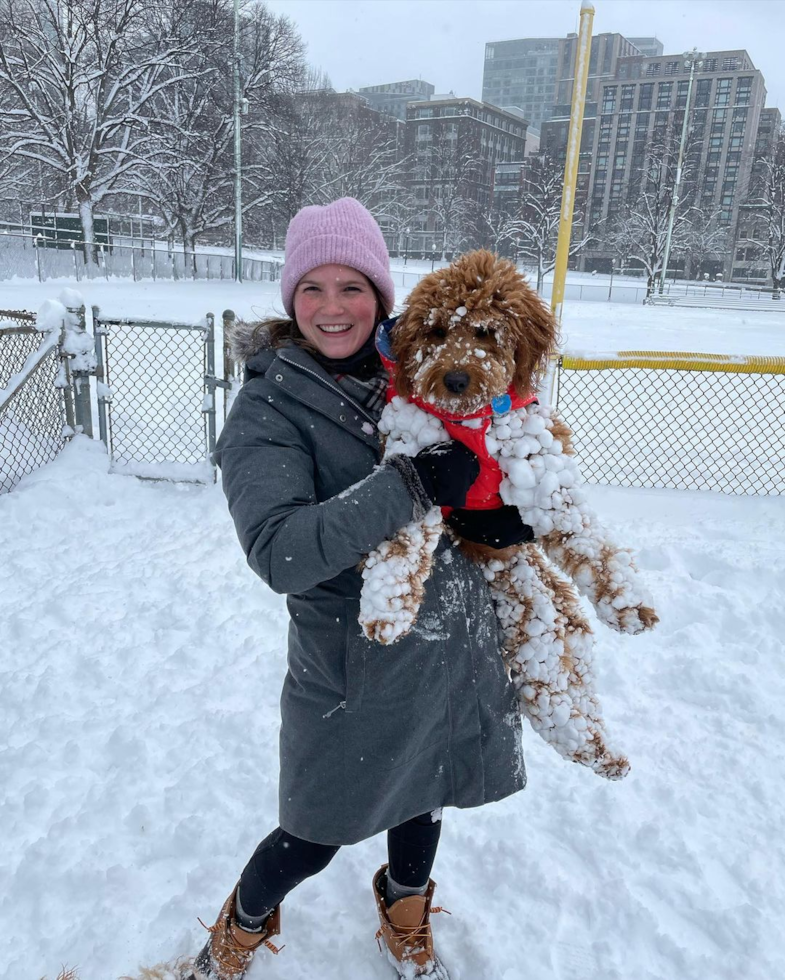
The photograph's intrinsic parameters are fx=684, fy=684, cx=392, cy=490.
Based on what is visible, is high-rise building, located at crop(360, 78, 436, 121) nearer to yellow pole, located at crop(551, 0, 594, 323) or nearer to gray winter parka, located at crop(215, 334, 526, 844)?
yellow pole, located at crop(551, 0, 594, 323)

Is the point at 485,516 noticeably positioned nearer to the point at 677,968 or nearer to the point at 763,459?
the point at 677,968

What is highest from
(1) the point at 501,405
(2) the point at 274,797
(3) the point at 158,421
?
(1) the point at 501,405

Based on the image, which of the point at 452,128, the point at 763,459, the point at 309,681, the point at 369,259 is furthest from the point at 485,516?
the point at 452,128

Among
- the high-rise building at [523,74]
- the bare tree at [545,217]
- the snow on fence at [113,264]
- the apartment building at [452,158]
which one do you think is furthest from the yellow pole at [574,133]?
the high-rise building at [523,74]

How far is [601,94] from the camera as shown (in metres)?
79.9

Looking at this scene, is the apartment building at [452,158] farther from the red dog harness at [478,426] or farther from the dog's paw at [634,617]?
the dog's paw at [634,617]

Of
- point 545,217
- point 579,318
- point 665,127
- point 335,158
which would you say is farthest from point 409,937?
point 665,127

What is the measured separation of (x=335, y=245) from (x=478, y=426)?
548mm

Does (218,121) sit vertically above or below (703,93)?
below

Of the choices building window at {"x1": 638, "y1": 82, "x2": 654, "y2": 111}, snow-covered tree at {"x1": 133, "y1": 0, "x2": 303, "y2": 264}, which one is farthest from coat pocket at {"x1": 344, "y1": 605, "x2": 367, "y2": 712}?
building window at {"x1": 638, "y1": 82, "x2": 654, "y2": 111}

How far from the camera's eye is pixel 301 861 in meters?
1.79

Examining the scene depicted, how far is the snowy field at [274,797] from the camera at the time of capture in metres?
2.11

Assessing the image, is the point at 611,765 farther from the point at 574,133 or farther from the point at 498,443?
the point at 574,133

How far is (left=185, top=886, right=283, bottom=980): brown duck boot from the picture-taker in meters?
1.91
